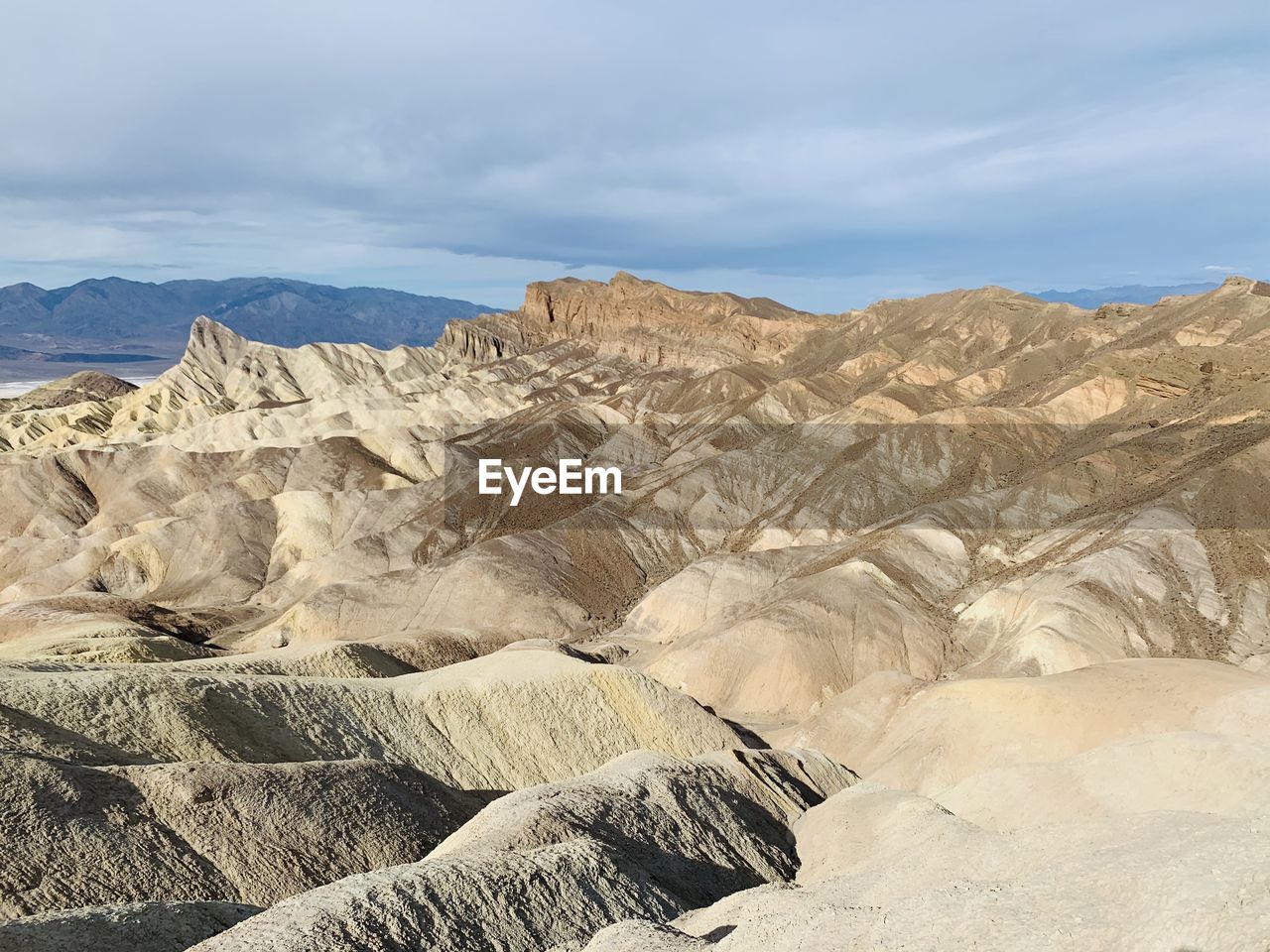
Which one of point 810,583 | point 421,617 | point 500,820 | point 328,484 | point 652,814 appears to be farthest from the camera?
point 328,484

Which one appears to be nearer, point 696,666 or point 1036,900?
point 1036,900

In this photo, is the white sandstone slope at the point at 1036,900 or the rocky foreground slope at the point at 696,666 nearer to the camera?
the white sandstone slope at the point at 1036,900

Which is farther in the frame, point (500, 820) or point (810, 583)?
point (810, 583)

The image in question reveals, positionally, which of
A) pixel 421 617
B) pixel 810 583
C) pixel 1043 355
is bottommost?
pixel 421 617

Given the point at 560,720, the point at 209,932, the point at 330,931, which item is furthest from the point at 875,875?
the point at 560,720

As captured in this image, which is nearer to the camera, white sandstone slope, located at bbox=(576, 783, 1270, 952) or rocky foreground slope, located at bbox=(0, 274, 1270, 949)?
white sandstone slope, located at bbox=(576, 783, 1270, 952)

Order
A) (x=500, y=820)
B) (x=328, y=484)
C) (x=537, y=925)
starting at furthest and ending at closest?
(x=328, y=484)
(x=500, y=820)
(x=537, y=925)

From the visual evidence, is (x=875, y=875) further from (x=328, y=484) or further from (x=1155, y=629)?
(x=328, y=484)

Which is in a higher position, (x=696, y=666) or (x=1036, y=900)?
(x=1036, y=900)
